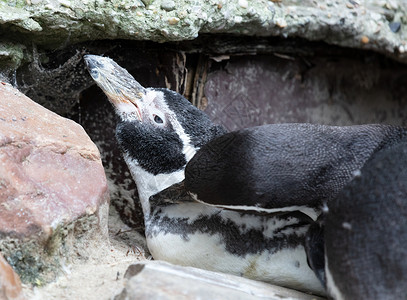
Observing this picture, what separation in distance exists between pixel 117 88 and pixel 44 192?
0.49m

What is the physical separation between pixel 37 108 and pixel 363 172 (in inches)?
32.9

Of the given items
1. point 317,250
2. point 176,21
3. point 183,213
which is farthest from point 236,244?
point 176,21

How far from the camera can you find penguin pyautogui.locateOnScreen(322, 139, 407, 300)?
105 cm

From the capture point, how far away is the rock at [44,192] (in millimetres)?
1185

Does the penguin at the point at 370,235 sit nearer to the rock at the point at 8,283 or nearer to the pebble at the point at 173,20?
the rock at the point at 8,283

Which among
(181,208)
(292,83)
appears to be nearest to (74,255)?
(181,208)

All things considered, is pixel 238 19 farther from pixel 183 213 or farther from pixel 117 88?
pixel 183 213

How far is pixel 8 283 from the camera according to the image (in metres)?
1.05

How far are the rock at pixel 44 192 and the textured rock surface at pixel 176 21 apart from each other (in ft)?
0.78

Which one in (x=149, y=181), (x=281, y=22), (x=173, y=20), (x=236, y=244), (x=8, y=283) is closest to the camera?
(x=8, y=283)

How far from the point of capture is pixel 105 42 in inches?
72.5

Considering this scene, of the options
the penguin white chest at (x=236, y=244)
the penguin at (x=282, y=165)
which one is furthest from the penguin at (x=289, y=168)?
the penguin white chest at (x=236, y=244)

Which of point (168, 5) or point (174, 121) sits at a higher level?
point (168, 5)

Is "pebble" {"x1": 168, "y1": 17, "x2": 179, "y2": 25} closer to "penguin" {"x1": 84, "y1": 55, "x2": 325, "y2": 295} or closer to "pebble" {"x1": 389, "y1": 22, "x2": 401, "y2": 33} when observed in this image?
"penguin" {"x1": 84, "y1": 55, "x2": 325, "y2": 295}
